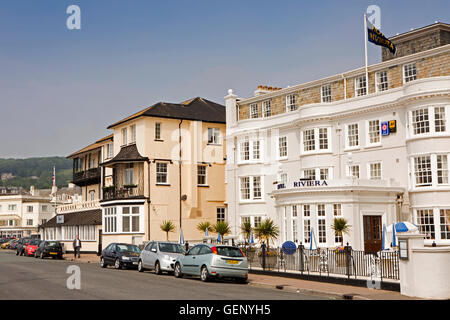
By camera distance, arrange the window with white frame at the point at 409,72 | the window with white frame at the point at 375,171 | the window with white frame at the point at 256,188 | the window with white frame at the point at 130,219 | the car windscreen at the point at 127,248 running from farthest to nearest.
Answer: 1. the window with white frame at the point at 130,219
2. the window with white frame at the point at 256,188
3. the window with white frame at the point at 375,171
4. the window with white frame at the point at 409,72
5. the car windscreen at the point at 127,248

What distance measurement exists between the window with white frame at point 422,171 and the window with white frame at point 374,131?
3.42 metres

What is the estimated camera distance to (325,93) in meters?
37.9

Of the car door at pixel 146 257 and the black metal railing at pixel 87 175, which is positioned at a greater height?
the black metal railing at pixel 87 175

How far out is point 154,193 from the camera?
44969mm

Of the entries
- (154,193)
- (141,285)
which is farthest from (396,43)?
(141,285)

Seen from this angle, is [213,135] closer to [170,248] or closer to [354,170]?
[354,170]

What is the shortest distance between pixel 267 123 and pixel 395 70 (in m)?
10.2

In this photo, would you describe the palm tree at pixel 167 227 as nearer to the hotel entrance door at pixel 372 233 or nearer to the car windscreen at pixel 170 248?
the car windscreen at pixel 170 248

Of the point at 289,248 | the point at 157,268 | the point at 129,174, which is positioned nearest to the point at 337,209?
the point at 289,248

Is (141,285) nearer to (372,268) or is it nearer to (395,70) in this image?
(372,268)

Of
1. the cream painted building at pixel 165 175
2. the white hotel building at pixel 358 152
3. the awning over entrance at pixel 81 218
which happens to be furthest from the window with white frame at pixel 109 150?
the white hotel building at pixel 358 152

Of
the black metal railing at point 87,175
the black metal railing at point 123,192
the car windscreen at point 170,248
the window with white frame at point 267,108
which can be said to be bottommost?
the car windscreen at point 170,248

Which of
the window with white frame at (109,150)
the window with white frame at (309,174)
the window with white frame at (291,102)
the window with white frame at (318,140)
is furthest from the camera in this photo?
the window with white frame at (109,150)

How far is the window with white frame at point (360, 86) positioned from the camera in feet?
117
